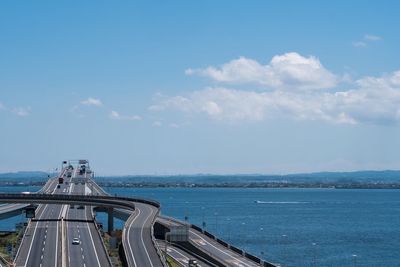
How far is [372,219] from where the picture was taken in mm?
173750

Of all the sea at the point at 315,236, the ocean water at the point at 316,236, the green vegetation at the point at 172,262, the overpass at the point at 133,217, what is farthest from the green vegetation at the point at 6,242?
the ocean water at the point at 316,236

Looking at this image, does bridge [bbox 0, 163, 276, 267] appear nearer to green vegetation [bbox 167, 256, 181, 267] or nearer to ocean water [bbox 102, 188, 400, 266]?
green vegetation [bbox 167, 256, 181, 267]

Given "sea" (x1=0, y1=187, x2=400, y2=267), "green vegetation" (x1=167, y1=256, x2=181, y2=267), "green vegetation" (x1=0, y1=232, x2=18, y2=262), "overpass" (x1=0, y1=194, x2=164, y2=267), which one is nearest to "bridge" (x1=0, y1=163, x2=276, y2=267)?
"overpass" (x1=0, y1=194, x2=164, y2=267)

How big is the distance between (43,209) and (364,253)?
53185 millimetres

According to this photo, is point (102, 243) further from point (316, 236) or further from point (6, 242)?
point (316, 236)

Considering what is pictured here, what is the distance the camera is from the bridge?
224ft

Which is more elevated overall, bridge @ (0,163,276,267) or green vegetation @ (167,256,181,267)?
bridge @ (0,163,276,267)

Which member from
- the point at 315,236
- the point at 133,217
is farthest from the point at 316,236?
the point at 133,217

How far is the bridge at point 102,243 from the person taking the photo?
224ft

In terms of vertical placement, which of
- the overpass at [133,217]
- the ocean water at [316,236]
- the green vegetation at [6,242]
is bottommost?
the ocean water at [316,236]

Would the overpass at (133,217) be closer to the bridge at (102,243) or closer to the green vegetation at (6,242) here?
the bridge at (102,243)

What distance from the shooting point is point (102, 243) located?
79.6m

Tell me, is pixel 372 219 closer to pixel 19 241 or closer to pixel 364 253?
pixel 364 253

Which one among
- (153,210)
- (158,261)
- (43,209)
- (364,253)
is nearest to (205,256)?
(158,261)
